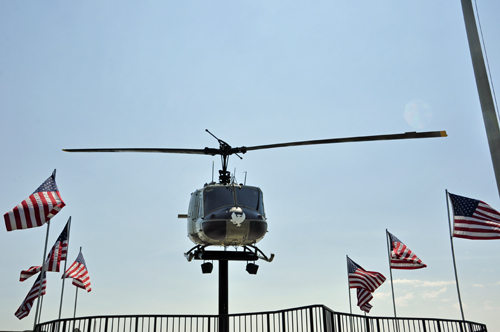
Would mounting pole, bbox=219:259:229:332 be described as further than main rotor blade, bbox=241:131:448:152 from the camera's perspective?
Yes

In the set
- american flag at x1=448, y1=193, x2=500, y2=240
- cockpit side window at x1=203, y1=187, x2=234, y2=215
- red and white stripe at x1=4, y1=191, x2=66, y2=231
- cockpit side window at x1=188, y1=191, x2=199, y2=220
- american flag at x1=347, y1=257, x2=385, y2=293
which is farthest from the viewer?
american flag at x1=347, y1=257, x2=385, y2=293

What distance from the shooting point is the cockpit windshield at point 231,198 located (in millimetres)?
14109

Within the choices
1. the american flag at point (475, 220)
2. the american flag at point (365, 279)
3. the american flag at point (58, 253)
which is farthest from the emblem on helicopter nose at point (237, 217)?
the american flag at point (365, 279)

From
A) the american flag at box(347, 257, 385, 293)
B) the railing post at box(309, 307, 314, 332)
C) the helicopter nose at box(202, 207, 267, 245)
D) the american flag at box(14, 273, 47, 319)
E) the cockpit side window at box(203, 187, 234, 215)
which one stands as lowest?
the railing post at box(309, 307, 314, 332)

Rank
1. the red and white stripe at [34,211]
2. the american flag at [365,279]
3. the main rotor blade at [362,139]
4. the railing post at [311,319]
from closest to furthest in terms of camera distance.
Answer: the railing post at [311,319] → the main rotor blade at [362,139] → the red and white stripe at [34,211] → the american flag at [365,279]

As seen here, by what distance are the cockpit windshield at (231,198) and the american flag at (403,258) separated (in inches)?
293

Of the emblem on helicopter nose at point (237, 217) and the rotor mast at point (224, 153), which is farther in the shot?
the rotor mast at point (224, 153)

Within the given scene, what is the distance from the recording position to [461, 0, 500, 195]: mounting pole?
7.28 meters

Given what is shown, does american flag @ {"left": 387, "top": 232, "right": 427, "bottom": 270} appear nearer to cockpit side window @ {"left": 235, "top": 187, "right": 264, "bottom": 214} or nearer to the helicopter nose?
cockpit side window @ {"left": 235, "top": 187, "right": 264, "bottom": 214}

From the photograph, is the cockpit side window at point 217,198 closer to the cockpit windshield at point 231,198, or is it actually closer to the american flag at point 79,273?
the cockpit windshield at point 231,198

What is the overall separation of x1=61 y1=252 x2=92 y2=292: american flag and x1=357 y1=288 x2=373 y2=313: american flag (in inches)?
495

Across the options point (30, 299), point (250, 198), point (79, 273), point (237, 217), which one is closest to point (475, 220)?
point (250, 198)

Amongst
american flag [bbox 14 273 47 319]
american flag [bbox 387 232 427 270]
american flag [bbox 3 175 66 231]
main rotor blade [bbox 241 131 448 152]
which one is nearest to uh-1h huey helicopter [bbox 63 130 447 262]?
main rotor blade [bbox 241 131 448 152]

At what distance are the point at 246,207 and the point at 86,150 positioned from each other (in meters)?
6.06
